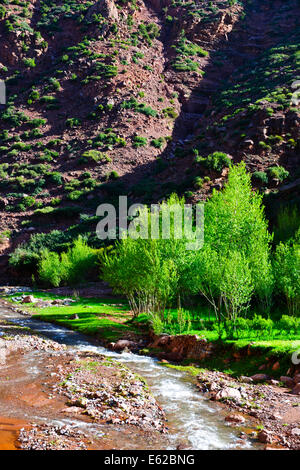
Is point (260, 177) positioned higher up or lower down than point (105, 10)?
lower down

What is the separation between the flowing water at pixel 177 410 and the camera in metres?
10.3

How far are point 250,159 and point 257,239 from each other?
37886 millimetres

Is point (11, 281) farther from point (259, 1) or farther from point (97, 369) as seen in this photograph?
point (259, 1)

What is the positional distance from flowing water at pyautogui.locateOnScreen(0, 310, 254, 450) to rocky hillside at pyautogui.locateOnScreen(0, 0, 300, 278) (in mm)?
40011

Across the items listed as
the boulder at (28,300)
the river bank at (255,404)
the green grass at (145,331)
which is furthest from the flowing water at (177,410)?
the boulder at (28,300)

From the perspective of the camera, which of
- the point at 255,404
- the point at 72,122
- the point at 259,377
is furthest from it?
the point at 72,122

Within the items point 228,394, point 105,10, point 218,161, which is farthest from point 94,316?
point 105,10

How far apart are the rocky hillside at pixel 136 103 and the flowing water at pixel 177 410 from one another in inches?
1575

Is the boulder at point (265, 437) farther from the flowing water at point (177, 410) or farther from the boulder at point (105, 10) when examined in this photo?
the boulder at point (105, 10)

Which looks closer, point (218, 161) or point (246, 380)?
point (246, 380)

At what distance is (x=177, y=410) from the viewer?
13.0m

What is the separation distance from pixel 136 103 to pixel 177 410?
84.4 meters

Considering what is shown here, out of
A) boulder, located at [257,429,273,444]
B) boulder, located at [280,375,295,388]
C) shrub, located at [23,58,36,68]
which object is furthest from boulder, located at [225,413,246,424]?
shrub, located at [23,58,36,68]

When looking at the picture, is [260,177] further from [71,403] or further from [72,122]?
[71,403]
